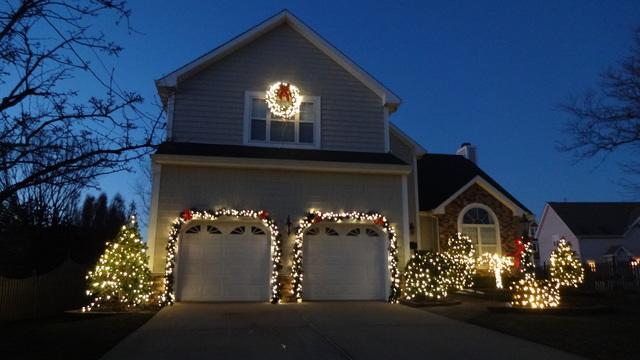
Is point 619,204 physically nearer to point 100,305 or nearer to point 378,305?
point 378,305

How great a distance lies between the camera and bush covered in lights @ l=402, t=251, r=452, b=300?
12.5 meters

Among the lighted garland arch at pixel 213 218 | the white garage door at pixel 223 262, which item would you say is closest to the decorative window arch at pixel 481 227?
the lighted garland arch at pixel 213 218

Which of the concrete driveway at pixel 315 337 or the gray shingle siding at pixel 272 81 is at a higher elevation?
the gray shingle siding at pixel 272 81

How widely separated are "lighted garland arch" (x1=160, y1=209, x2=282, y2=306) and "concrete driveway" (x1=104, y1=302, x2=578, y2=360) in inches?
55.0

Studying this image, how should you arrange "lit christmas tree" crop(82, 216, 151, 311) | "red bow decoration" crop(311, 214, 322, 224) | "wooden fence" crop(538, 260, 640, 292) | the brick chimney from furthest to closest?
the brick chimney → "wooden fence" crop(538, 260, 640, 292) → "red bow decoration" crop(311, 214, 322, 224) → "lit christmas tree" crop(82, 216, 151, 311)

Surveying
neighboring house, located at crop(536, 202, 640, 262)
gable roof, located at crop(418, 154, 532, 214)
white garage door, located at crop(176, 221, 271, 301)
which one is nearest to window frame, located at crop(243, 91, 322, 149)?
white garage door, located at crop(176, 221, 271, 301)

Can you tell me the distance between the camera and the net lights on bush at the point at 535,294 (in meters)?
→ 10.5

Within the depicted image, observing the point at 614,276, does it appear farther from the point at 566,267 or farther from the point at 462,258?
the point at 462,258

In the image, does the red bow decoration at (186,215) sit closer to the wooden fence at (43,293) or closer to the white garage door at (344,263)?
the white garage door at (344,263)

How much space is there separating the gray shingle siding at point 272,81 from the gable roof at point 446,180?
4435mm

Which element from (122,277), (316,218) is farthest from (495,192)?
(122,277)

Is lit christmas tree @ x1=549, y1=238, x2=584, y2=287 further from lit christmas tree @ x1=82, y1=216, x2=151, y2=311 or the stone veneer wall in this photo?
lit christmas tree @ x1=82, y1=216, x2=151, y2=311

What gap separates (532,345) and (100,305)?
9.40 meters

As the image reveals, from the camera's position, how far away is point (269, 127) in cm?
1398
